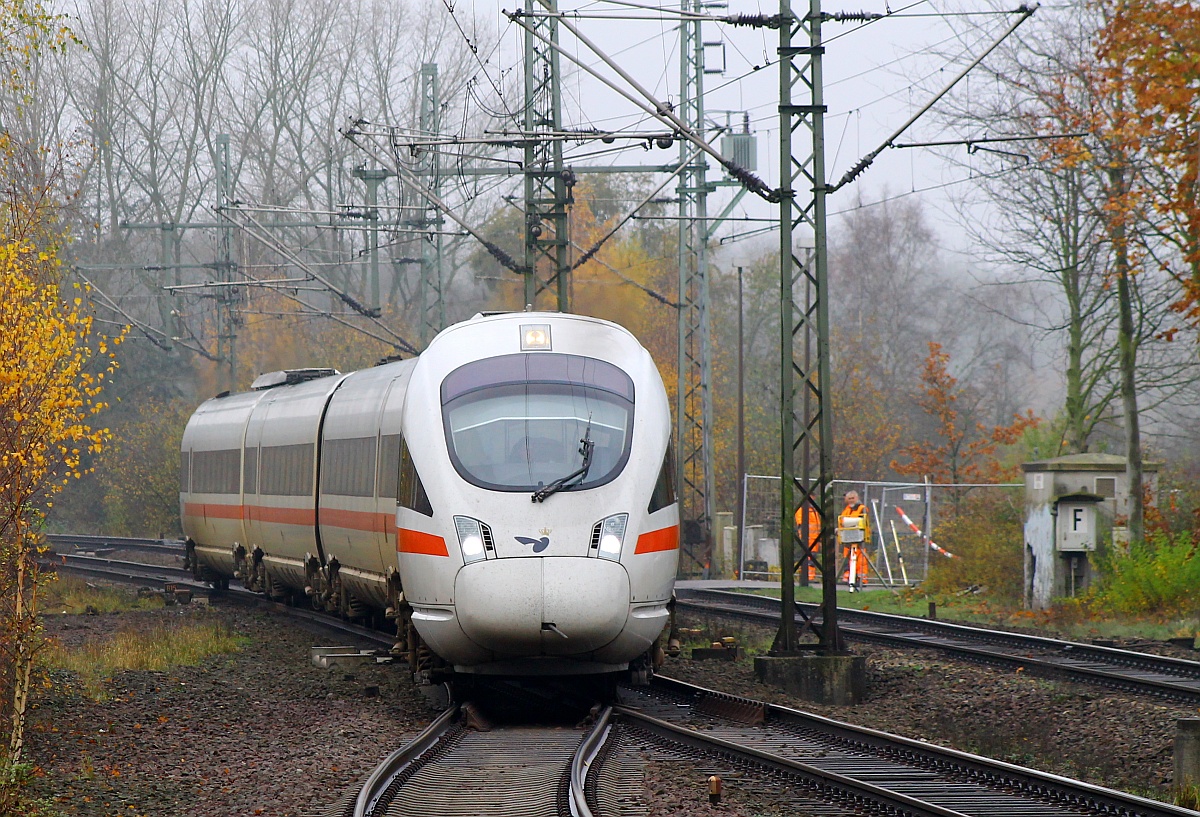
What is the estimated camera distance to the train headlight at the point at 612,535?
1139 cm

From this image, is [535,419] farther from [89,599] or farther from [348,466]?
[89,599]

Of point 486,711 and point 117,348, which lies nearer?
point 486,711

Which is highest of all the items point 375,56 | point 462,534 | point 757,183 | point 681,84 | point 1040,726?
point 375,56

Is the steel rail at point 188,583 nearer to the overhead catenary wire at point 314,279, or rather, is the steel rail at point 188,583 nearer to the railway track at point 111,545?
the railway track at point 111,545

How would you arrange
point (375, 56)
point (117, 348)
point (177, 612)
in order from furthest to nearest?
point (375, 56) → point (117, 348) → point (177, 612)

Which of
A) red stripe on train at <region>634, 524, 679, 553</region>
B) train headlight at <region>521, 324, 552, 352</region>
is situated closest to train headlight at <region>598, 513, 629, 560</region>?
red stripe on train at <region>634, 524, 679, 553</region>

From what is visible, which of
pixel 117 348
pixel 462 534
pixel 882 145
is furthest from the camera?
pixel 117 348

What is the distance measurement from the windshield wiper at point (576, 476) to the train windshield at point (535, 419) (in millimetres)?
19

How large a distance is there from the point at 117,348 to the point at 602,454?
4596 centimetres

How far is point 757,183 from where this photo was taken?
15.6 metres

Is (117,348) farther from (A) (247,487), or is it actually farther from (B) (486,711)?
(B) (486,711)

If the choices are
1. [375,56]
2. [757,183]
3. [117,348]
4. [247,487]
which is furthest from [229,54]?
[757,183]

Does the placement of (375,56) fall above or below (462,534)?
above

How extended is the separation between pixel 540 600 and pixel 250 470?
13.2 meters
